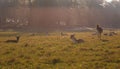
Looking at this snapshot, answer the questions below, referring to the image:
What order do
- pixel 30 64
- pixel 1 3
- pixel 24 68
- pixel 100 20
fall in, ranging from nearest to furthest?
pixel 24 68 → pixel 30 64 → pixel 1 3 → pixel 100 20

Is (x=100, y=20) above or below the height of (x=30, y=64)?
below

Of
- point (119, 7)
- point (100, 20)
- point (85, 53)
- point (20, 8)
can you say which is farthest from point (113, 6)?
point (85, 53)

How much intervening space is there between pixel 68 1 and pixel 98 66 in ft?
257

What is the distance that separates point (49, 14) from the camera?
91.4 meters

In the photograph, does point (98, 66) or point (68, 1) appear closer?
point (98, 66)

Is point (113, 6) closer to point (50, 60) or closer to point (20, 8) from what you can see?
point (20, 8)

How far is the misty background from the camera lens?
291 feet

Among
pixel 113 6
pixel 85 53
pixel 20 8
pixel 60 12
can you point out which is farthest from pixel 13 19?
pixel 85 53

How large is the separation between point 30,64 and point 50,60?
171 cm

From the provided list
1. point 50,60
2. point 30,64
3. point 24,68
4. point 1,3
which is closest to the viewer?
point 24,68

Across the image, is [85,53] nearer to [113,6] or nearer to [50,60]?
[50,60]

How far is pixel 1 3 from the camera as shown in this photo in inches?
3568

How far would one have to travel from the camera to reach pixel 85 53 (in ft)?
75.4

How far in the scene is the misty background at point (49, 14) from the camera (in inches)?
3489
